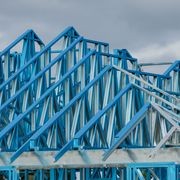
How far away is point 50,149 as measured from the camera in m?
38.8

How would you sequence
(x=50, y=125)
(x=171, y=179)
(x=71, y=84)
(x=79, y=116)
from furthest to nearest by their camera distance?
(x=71, y=84)
(x=79, y=116)
(x=50, y=125)
(x=171, y=179)

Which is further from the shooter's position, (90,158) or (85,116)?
(85,116)

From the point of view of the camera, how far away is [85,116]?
42.7m

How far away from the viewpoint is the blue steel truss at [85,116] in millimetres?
35938

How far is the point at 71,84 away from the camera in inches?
1823

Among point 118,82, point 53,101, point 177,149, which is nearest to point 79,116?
point 53,101

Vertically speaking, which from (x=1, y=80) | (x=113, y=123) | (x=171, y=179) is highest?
(x=1, y=80)

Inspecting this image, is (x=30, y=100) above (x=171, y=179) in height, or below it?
above

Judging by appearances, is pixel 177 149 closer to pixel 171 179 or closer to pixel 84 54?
pixel 171 179

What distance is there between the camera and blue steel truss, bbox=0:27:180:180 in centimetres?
3594

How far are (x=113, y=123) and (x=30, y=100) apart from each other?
25.4 ft

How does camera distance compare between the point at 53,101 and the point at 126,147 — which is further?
the point at 53,101

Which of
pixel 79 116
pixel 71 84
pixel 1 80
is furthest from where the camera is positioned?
pixel 1 80

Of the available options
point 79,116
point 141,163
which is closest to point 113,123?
point 79,116
